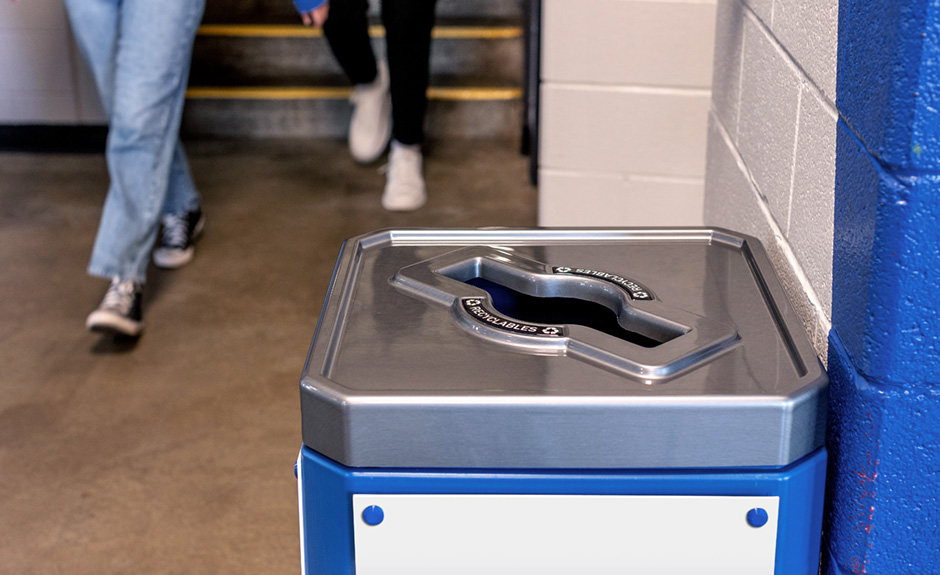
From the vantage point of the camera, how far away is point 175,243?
254 centimetres

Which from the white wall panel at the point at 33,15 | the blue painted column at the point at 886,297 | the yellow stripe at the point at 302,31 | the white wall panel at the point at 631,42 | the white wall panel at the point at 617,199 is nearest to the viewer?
the blue painted column at the point at 886,297

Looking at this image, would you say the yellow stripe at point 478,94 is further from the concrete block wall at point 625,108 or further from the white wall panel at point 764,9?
the white wall panel at point 764,9

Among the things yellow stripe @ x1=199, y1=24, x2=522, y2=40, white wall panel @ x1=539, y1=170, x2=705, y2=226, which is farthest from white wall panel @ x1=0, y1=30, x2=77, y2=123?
white wall panel @ x1=539, y1=170, x2=705, y2=226

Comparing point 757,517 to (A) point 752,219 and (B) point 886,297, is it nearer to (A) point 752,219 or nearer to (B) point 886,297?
(B) point 886,297

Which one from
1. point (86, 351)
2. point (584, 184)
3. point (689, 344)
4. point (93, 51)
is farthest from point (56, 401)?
point (689, 344)

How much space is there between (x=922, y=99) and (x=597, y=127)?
1078 mm

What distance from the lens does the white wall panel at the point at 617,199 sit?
1.65 meters

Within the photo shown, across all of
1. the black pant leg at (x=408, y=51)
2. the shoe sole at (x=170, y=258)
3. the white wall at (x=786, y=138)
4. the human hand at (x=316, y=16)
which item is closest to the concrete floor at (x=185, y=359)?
the shoe sole at (x=170, y=258)

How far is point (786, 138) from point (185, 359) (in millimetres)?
1514

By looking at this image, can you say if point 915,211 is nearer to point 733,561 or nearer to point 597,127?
point 733,561

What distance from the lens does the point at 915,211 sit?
0.61 m

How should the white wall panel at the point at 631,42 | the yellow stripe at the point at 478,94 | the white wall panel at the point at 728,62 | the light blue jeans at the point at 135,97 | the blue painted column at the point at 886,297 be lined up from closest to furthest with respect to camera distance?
the blue painted column at the point at 886,297, the white wall panel at the point at 728,62, the white wall panel at the point at 631,42, the light blue jeans at the point at 135,97, the yellow stripe at the point at 478,94

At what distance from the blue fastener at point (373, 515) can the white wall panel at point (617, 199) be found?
Result: 1068mm

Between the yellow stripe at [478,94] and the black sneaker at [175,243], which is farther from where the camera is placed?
the yellow stripe at [478,94]
